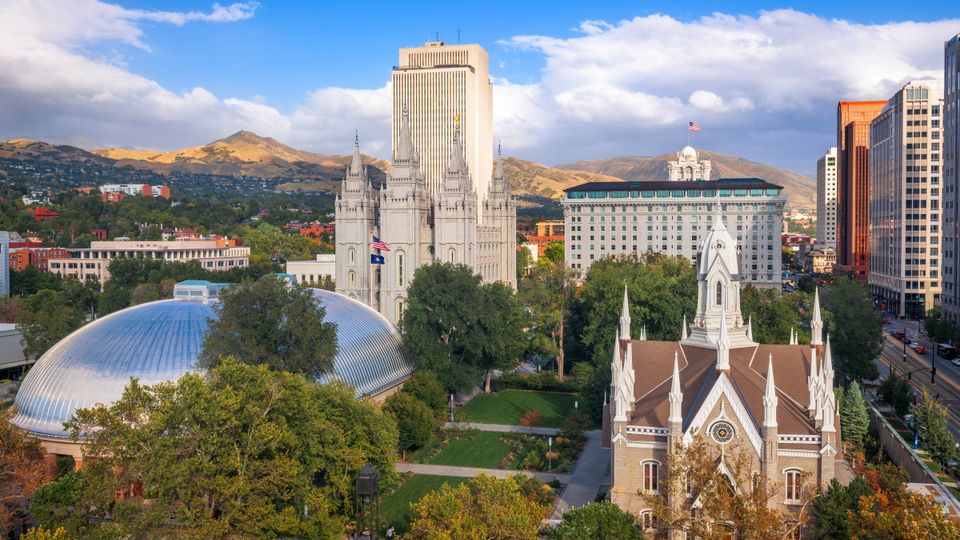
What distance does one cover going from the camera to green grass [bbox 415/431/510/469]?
50.7 metres

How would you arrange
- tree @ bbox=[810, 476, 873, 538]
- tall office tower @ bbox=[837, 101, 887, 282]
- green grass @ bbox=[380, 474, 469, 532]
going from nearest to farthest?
tree @ bbox=[810, 476, 873, 538], green grass @ bbox=[380, 474, 469, 532], tall office tower @ bbox=[837, 101, 887, 282]

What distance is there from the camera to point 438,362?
63.0 metres

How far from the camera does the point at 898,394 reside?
5988 cm

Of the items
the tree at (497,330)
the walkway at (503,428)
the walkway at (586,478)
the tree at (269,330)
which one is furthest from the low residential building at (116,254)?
the walkway at (586,478)

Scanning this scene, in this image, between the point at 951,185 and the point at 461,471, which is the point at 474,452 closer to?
the point at 461,471

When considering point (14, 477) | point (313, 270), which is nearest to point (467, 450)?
point (14, 477)

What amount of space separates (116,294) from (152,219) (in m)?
98.4

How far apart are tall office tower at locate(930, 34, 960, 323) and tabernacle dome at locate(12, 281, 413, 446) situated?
7270 cm

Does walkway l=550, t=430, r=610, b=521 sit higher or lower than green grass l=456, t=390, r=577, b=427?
lower

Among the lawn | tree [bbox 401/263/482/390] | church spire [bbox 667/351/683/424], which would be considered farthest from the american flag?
church spire [bbox 667/351/683/424]

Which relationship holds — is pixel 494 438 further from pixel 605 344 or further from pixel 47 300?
pixel 47 300

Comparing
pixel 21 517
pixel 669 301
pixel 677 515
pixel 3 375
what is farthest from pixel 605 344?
pixel 3 375

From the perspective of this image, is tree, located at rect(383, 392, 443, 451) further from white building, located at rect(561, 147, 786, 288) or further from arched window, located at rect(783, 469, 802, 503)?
white building, located at rect(561, 147, 786, 288)

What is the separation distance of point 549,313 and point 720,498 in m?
48.6
